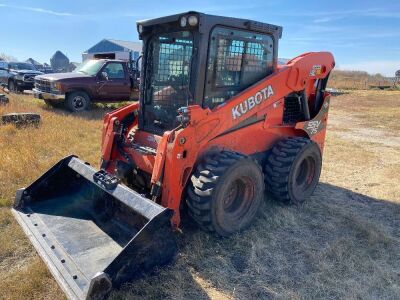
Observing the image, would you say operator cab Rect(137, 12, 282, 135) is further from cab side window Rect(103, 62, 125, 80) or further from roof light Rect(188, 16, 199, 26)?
cab side window Rect(103, 62, 125, 80)

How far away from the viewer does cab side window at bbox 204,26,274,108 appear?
401cm

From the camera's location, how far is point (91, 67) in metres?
12.5

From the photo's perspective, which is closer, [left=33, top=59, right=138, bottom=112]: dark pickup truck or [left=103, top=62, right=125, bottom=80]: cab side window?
[left=33, top=59, right=138, bottom=112]: dark pickup truck

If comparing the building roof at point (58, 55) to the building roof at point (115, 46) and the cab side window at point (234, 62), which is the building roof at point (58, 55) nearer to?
the building roof at point (115, 46)

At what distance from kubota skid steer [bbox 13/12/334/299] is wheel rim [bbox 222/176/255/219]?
1 centimetres

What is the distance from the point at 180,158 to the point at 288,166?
1.65 meters

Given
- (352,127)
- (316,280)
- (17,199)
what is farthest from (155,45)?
(352,127)

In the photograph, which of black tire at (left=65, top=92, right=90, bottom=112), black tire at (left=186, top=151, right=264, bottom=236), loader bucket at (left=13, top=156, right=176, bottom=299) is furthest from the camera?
black tire at (left=65, top=92, right=90, bottom=112)

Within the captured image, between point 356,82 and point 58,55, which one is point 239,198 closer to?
point 356,82

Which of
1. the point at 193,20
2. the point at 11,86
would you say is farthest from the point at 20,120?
the point at 11,86

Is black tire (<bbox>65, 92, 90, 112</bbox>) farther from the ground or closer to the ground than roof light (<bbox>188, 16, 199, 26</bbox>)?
closer to the ground

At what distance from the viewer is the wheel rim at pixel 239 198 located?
4.05 m

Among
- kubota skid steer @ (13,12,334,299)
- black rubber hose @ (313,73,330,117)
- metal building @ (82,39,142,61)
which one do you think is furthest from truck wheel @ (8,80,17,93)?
metal building @ (82,39,142,61)

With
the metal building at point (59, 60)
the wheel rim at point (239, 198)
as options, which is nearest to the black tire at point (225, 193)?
the wheel rim at point (239, 198)
